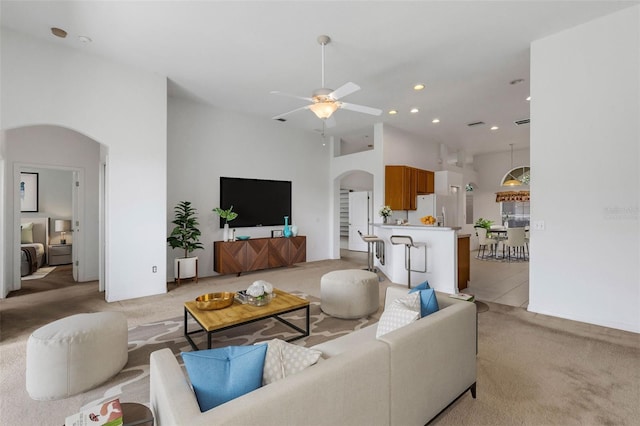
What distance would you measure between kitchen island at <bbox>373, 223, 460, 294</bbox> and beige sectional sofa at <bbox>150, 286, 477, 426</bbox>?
275cm

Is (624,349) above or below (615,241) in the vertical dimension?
below

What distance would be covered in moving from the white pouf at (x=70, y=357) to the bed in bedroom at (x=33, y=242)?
4931mm

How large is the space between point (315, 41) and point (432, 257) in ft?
12.0

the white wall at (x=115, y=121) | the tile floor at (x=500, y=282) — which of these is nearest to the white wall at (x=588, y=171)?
the tile floor at (x=500, y=282)

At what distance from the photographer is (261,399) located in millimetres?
1034

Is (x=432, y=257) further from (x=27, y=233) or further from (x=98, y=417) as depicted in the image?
(x=27, y=233)

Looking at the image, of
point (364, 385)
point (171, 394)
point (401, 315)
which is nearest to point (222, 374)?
point (171, 394)

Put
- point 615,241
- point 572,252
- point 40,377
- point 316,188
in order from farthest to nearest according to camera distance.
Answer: point 316,188 < point 572,252 < point 615,241 < point 40,377

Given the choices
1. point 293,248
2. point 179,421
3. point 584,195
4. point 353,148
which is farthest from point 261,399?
point 353,148

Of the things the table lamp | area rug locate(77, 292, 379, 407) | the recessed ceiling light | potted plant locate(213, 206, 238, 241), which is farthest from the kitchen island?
the table lamp

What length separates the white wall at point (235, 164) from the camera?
567cm

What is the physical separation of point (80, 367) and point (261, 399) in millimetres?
1981

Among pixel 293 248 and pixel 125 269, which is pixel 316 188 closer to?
pixel 293 248

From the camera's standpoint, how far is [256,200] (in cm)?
668
